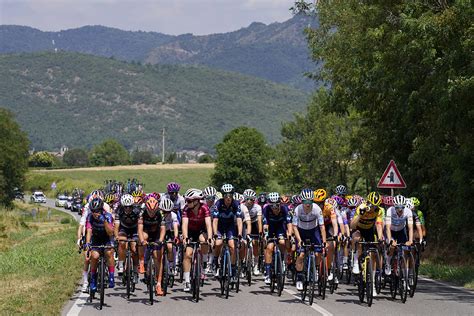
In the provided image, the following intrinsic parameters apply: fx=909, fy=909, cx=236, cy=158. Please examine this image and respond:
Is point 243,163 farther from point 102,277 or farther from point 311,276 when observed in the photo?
point 102,277

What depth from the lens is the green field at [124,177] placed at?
130 m

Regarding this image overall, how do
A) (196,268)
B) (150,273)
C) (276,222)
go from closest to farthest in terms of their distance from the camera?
(150,273), (196,268), (276,222)

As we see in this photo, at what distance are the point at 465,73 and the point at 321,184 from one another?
1994 inches

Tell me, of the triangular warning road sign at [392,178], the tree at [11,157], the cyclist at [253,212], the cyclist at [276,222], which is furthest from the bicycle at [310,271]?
the tree at [11,157]

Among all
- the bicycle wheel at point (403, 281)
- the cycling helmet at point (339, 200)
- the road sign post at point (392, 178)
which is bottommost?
the bicycle wheel at point (403, 281)

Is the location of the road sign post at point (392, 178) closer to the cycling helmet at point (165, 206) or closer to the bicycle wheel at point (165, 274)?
the bicycle wheel at point (165, 274)

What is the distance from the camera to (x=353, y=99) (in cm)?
3128

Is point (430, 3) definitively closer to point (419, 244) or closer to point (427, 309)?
point (419, 244)

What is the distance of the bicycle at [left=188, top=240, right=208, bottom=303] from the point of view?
1577 cm

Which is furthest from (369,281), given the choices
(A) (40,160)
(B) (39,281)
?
(A) (40,160)

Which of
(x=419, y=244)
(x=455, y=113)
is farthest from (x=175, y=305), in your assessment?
(x=455, y=113)

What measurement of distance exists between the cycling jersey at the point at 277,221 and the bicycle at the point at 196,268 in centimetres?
185

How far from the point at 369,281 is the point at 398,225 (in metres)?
2.02

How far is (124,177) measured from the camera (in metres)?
137
